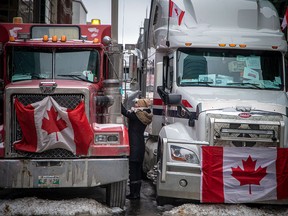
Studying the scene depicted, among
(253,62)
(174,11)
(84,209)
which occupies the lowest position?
(84,209)

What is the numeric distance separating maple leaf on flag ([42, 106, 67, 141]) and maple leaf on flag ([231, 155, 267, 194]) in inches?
110

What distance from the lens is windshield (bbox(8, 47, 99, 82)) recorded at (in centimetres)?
955

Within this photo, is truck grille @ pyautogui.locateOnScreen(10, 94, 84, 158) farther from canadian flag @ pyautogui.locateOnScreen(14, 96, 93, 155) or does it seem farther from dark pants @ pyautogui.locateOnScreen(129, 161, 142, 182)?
dark pants @ pyautogui.locateOnScreen(129, 161, 142, 182)

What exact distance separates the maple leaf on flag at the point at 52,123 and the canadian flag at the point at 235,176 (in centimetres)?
227

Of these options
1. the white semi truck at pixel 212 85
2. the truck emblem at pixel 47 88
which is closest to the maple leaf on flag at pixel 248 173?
the white semi truck at pixel 212 85

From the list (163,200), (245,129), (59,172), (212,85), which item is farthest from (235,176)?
(59,172)

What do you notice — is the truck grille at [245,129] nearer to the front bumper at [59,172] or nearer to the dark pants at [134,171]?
the front bumper at [59,172]

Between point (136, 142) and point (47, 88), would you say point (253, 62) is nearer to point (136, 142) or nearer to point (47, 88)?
A: point (136, 142)

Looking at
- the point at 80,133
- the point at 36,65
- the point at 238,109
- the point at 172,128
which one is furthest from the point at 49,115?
the point at 238,109

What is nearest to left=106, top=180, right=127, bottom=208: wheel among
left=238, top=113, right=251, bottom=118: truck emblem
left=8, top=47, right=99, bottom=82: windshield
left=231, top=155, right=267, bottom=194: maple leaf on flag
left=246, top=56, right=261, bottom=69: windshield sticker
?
left=231, top=155, right=267, bottom=194: maple leaf on flag

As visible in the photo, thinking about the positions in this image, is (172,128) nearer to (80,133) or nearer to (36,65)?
(80,133)

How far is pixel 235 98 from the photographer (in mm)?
9102

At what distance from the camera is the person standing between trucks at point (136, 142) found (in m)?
10.2

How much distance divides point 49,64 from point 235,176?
3851mm
